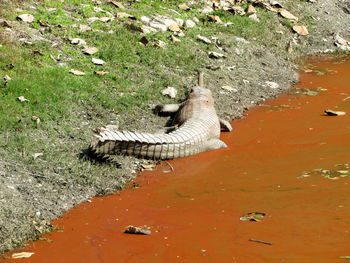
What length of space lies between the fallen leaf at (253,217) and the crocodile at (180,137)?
2.22 metres

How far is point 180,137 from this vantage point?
7.50 m

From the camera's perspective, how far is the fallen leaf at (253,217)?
5305 millimetres

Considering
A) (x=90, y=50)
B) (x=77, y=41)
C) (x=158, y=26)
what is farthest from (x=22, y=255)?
(x=158, y=26)

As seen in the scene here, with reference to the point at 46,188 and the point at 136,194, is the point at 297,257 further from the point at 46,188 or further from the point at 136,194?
the point at 46,188

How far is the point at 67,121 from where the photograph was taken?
750cm

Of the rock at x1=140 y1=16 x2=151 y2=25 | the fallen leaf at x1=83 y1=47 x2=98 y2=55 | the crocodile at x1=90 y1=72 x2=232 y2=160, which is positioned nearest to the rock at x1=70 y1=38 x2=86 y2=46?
the fallen leaf at x1=83 y1=47 x2=98 y2=55

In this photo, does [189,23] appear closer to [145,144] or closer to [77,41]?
[77,41]

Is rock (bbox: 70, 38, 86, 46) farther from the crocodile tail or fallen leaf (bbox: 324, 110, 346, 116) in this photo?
fallen leaf (bbox: 324, 110, 346, 116)

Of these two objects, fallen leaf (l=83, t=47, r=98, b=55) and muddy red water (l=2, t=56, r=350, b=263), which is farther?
fallen leaf (l=83, t=47, r=98, b=55)

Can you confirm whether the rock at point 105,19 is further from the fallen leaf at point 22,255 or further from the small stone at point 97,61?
the fallen leaf at point 22,255

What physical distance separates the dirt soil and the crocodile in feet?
0.79

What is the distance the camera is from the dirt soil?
5340 mm

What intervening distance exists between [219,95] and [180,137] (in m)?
2.71

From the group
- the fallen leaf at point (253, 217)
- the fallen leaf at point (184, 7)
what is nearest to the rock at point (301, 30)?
the fallen leaf at point (184, 7)
